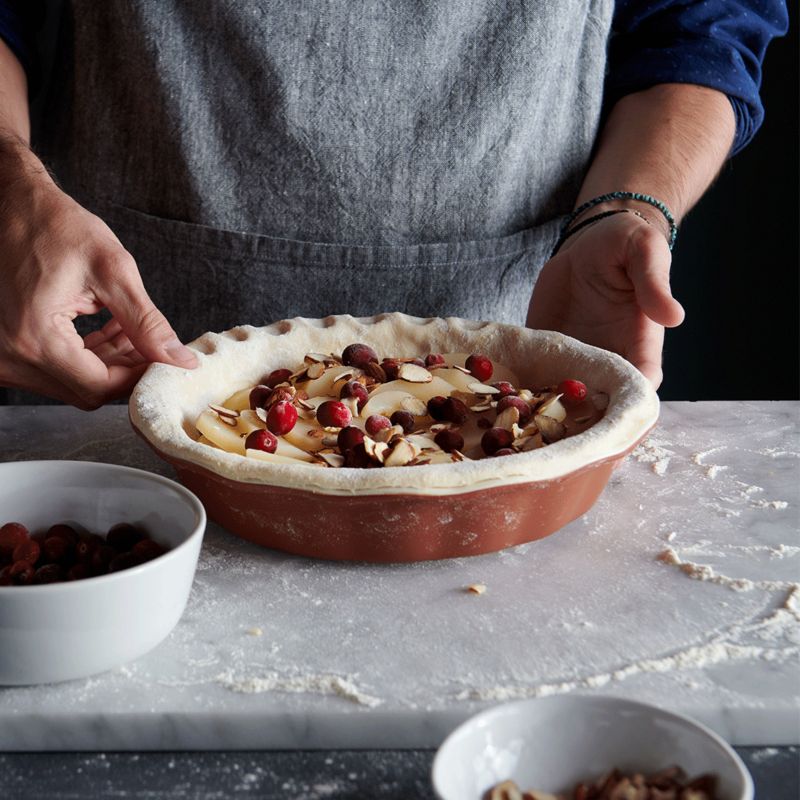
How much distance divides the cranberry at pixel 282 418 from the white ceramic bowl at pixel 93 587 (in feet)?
0.78

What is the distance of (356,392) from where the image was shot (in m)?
1.33

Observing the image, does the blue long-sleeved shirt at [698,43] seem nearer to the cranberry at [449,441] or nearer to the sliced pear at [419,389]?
the sliced pear at [419,389]

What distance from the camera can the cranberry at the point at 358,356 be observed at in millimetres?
1446

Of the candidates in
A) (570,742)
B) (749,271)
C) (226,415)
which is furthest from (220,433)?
(749,271)

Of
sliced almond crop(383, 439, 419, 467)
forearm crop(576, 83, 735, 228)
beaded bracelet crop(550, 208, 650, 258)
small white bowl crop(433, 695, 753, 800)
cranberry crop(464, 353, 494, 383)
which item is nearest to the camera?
small white bowl crop(433, 695, 753, 800)

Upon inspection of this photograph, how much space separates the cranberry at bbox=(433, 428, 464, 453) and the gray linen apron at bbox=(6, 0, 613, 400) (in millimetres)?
619

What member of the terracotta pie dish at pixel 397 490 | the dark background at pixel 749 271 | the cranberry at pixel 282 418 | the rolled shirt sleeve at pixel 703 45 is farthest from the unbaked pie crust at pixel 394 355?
the dark background at pixel 749 271

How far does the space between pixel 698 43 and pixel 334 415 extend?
1138mm

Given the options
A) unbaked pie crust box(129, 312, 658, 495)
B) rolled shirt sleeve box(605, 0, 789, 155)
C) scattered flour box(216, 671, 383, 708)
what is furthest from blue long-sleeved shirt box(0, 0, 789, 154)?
scattered flour box(216, 671, 383, 708)

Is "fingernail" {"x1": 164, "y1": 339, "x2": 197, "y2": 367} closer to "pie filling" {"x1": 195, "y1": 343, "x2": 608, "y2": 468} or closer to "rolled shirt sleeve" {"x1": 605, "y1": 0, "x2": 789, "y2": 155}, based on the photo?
"pie filling" {"x1": 195, "y1": 343, "x2": 608, "y2": 468}

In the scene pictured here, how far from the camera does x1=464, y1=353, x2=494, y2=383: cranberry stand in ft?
4.73

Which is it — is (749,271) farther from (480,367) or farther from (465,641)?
(465,641)

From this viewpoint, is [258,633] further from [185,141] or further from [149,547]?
[185,141]

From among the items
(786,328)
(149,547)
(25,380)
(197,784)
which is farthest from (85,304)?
(786,328)
